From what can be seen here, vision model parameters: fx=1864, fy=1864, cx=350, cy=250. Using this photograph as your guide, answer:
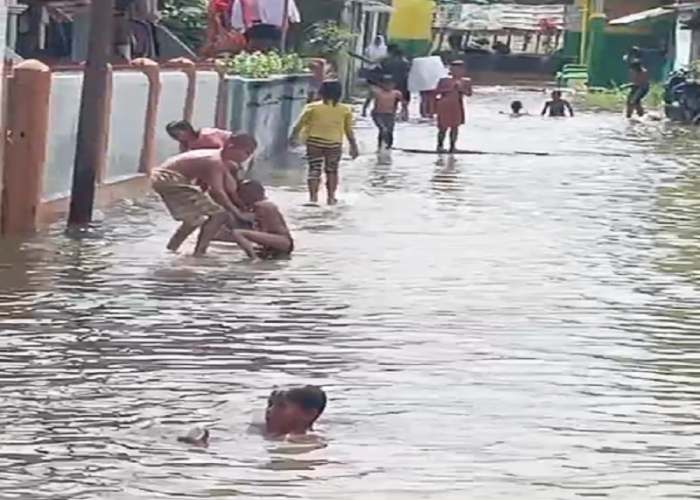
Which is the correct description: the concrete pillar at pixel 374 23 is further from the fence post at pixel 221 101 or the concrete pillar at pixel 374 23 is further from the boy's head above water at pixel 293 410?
the boy's head above water at pixel 293 410

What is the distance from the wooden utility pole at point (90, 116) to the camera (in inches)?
581

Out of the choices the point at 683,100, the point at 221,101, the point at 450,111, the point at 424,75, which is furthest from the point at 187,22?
the point at 683,100

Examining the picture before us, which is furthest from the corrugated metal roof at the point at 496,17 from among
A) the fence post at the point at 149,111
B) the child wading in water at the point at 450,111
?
the fence post at the point at 149,111

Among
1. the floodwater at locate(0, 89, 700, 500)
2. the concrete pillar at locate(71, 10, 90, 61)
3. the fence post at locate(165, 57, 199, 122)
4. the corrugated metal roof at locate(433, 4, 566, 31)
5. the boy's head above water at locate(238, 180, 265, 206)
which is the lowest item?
the floodwater at locate(0, 89, 700, 500)

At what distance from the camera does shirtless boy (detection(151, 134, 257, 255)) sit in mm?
13594

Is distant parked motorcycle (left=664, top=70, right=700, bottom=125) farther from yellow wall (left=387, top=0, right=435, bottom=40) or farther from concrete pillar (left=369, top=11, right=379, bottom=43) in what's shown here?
yellow wall (left=387, top=0, right=435, bottom=40)

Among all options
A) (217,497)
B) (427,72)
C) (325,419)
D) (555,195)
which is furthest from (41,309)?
(427,72)

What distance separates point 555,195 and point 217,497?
43.7ft

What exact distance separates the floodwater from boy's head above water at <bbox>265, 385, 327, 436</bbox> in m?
0.11

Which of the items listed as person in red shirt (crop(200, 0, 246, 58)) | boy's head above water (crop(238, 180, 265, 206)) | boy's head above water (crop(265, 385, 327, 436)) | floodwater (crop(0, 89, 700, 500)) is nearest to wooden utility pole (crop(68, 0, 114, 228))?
floodwater (crop(0, 89, 700, 500))

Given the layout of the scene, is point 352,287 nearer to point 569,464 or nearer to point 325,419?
point 325,419

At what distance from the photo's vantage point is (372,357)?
975 cm

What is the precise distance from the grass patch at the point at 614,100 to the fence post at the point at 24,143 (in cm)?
2967

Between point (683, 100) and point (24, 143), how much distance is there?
2511cm
